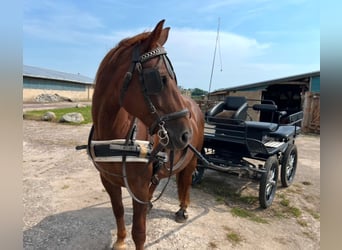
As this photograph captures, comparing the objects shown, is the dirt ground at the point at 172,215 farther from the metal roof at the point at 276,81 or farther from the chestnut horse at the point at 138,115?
the metal roof at the point at 276,81

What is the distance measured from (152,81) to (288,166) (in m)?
4.40

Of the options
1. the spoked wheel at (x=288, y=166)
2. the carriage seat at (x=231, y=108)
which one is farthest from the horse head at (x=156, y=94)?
the spoked wheel at (x=288, y=166)

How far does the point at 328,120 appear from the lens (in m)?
0.64

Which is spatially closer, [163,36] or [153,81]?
[153,81]

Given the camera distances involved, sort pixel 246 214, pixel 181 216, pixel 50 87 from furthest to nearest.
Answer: pixel 50 87 < pixel 246 214 < pixel 181 216

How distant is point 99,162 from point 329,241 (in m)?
1.93

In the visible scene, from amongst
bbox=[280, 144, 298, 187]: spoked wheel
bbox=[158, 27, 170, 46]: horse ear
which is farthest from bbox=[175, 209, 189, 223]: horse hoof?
bbox=[158, 27, 170, 46]: horse ear

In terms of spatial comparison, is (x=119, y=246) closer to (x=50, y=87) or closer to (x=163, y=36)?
(x=163, y=36)

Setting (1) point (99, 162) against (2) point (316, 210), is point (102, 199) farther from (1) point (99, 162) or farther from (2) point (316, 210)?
(2) point (316, 210)

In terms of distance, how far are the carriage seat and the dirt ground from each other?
140cm

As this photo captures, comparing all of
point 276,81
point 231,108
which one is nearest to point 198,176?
point 231,108

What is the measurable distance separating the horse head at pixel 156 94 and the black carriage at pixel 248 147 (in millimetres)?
2110

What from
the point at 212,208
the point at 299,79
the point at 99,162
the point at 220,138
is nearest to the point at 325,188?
the point at 99,162

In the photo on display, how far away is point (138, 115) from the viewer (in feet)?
5.99
